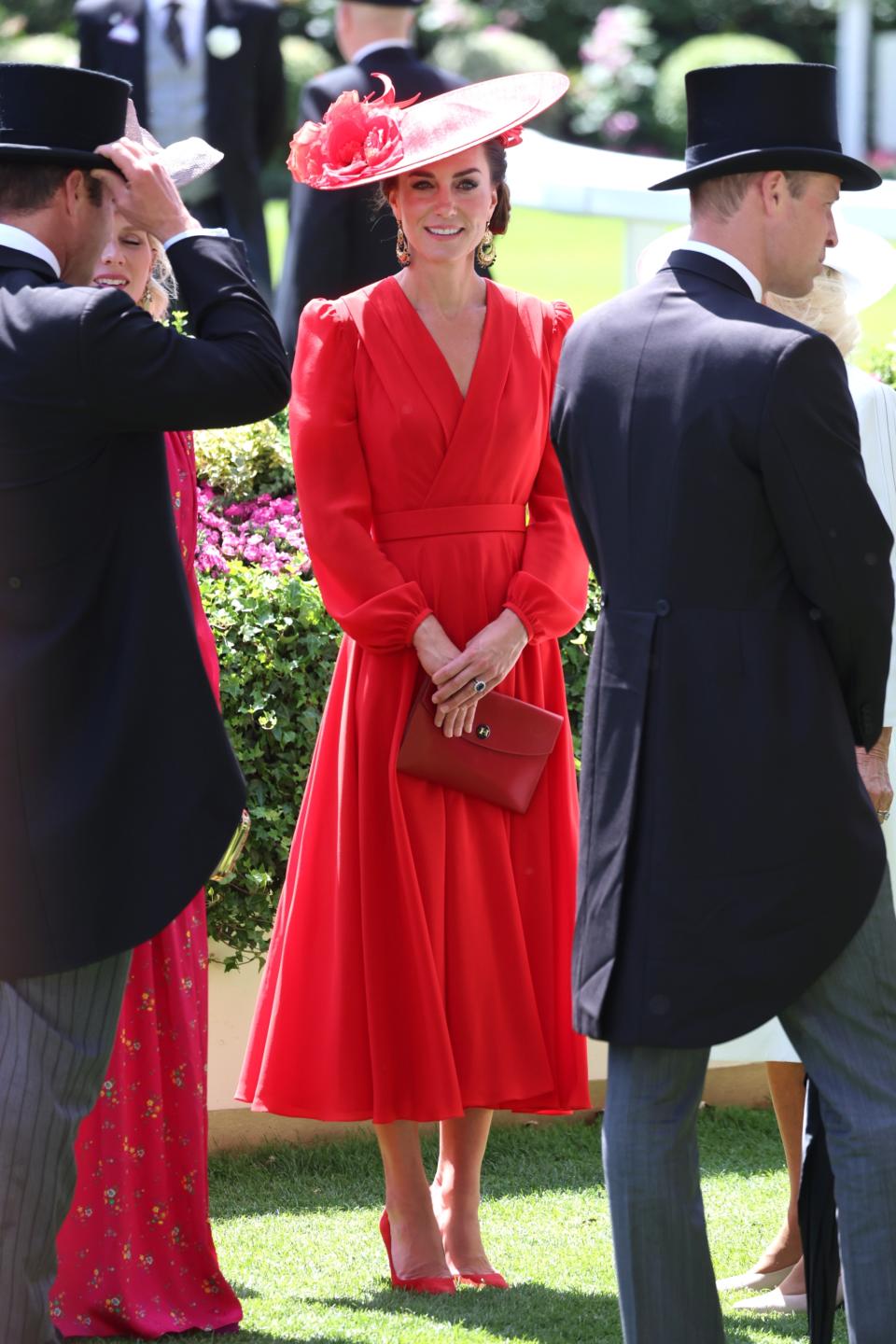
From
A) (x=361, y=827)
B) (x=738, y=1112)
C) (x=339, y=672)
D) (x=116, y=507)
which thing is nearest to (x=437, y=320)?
(x=339, y=672)

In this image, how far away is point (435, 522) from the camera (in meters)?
4.12

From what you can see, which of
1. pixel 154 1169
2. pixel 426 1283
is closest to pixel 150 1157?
pixel 154 1169

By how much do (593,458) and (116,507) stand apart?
0.68m

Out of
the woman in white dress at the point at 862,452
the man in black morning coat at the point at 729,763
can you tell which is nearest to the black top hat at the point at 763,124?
the man in black morning coat at the point at 729,763

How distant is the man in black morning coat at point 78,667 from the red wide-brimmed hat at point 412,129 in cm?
109

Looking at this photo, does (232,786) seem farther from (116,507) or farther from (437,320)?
(437,320)

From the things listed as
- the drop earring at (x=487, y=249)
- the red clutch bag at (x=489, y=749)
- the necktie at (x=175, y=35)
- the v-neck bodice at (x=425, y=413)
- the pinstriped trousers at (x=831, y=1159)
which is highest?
the necktie at (x=175, y=35)

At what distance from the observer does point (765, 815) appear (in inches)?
115

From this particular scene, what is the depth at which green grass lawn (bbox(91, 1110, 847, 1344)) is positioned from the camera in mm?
3812

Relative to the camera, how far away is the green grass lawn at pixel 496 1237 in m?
3.81

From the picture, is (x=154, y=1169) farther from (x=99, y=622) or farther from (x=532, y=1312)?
(x=99, y=622)

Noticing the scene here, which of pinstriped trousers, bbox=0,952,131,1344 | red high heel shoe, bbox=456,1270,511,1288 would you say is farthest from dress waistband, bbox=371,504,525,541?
red high heel shoe, bbox=456,1270,511,1288

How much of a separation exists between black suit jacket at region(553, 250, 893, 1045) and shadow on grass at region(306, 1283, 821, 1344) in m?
1.06

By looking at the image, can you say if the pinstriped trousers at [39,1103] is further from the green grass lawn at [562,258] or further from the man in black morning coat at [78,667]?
the green grass lawn at [562,258]
